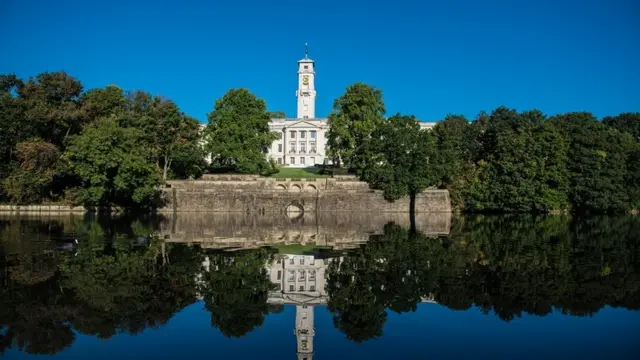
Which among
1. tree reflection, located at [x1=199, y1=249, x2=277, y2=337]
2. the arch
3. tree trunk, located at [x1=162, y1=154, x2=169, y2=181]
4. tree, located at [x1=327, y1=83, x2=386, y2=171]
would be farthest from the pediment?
tree reflection, located at [x1=199, y1=249, x2=277, y2=337]

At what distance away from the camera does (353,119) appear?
2655 inches

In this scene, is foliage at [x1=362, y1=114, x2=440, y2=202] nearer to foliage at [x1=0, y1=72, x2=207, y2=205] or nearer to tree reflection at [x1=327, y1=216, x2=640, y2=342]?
foliage at [x1=0, y1=72, x2=207, y2=205]

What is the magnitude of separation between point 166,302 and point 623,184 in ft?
205

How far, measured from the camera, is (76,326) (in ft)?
38.4

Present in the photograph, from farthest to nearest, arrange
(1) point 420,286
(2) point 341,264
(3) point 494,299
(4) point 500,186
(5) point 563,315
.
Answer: (4) point 500,186 < (2) point 341,264 < (1) point 420,286 < (3) point 494,299 < (5) point 563,315

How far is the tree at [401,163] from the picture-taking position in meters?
59.1

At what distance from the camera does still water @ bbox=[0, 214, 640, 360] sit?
425 inches

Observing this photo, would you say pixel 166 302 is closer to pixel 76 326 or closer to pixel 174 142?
→ pixel 76 326

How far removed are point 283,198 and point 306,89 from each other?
54343 mm

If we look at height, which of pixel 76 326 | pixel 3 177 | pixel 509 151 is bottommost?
pixel 76 326

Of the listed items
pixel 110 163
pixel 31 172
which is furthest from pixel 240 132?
pixel 31 172

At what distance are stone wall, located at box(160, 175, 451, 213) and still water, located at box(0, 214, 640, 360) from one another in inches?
1297

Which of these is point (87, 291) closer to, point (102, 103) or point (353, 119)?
point (102, 103)

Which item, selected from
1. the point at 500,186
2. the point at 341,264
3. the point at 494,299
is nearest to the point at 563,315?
the point at 494,299
